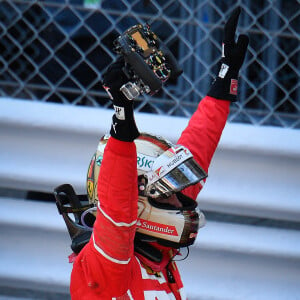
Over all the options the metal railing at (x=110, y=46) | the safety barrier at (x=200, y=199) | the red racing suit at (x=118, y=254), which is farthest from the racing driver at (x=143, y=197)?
the metal railing at (x=110, y=46)

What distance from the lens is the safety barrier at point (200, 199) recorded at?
2.50 metres

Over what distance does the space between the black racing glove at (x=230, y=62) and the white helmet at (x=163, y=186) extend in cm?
36

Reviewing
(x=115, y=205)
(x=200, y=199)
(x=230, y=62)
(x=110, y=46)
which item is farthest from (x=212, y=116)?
(x=110, y=46)

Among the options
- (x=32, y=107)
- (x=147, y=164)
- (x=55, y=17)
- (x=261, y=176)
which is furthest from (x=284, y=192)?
(x=55, y=17)

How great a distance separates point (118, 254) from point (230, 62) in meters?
0.85

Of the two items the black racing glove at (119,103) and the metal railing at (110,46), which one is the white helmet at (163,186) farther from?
the metal railing at (110,46)

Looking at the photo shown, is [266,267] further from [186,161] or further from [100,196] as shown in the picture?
[100,196]

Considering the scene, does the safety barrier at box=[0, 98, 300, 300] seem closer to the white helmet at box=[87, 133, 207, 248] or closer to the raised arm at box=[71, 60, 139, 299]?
the white helmet at box=[87, 133, 207, 248]

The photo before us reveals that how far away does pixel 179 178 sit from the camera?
1.75 metres

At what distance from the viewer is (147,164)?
184 cm

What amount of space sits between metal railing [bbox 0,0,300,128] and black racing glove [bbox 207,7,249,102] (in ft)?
1.35

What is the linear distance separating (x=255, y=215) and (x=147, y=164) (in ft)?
2.82

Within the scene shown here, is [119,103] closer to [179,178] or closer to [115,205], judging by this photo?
[115,205]

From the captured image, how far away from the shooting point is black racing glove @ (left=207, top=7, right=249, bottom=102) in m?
2.09
